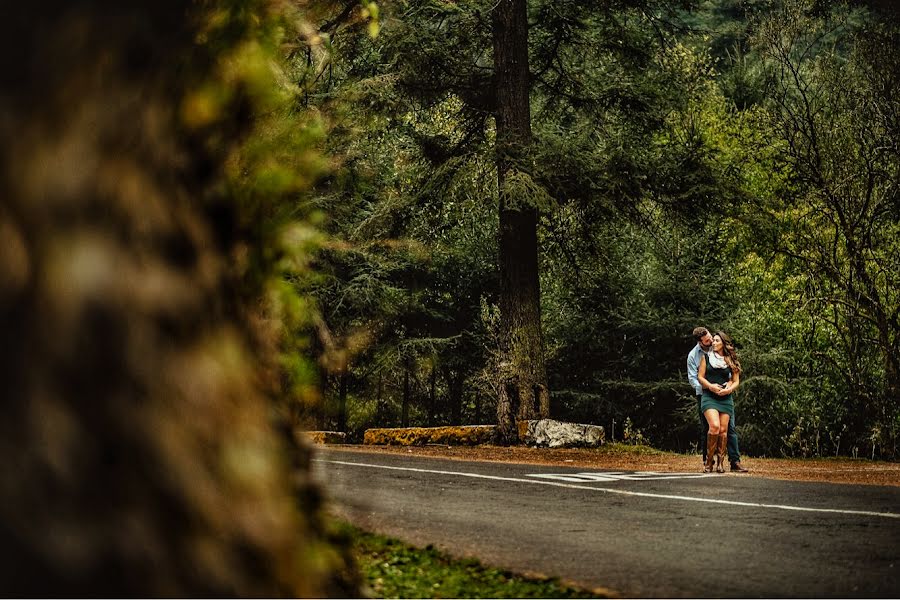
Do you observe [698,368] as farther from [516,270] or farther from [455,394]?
[455,394]

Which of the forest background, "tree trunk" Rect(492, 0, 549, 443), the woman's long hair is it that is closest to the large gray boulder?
"tree trunk" Rect(492, 0, 549, 443)

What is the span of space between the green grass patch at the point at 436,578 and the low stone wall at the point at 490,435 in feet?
39.3

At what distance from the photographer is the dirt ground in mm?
12352

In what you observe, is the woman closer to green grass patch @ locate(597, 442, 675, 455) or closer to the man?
the man

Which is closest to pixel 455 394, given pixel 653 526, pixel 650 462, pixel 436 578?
pixel 650 462

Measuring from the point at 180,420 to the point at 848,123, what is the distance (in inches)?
734

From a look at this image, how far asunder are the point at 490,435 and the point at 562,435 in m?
1.70

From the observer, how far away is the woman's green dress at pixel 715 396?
12.9 metres

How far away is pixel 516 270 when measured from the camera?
19.6 meters

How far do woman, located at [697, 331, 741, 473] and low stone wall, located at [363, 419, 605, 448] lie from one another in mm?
4951

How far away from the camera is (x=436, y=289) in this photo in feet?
93.9

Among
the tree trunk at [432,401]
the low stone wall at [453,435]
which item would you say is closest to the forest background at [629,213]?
the low stone wall at [453,435]

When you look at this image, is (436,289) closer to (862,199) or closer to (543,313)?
(543,313)

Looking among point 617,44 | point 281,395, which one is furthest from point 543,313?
point 281,395
